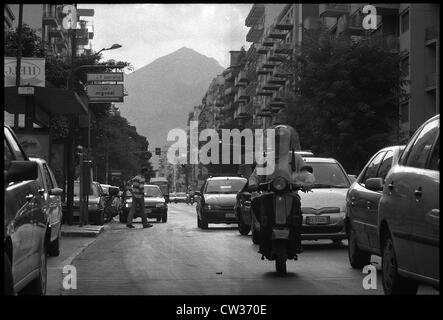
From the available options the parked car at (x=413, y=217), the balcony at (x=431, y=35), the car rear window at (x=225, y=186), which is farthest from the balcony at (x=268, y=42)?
the parked car at (x=413, y=217)

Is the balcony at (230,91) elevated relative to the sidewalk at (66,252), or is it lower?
elevated

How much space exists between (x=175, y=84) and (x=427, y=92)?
109 feet

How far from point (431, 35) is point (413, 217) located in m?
36.2

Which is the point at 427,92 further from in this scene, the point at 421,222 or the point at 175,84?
the point at 421,222

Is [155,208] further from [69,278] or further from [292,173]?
[69,278]

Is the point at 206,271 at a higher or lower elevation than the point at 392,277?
lower

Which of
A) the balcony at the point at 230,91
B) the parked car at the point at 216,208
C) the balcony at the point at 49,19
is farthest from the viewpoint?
the balcony at the point at 230,91

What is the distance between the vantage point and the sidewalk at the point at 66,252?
9.37 meters

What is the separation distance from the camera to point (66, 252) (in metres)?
14.9

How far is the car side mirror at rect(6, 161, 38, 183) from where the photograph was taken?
5914 mm

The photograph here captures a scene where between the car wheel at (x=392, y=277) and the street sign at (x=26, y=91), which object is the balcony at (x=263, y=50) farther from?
the car wheel at (x=392, y=277)

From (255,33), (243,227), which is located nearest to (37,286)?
(243,227)

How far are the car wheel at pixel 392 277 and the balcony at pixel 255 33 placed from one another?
6472 cm

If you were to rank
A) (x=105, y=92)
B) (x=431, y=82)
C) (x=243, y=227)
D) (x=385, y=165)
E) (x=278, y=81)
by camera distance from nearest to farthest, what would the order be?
1. (x=385, y=165)
2. (x=243, y=227)
3. (x=105, y=92)
4. (x=431, y=82)
5. (x=278, y=81)
